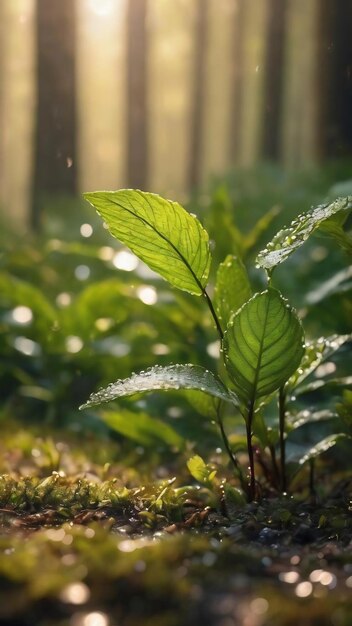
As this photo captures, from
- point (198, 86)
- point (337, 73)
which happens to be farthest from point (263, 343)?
point (198, 86)

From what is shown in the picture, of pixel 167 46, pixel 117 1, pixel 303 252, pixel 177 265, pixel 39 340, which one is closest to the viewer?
pixel 177 265

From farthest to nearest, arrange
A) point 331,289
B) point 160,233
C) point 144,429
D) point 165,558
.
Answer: point 331,289 → point 144,429 → point 160,233 → point 165,558

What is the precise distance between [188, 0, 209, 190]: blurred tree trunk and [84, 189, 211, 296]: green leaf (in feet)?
48.4

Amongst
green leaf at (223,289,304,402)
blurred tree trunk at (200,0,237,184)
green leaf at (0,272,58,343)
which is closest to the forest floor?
green leaf at (223,289,304,402)

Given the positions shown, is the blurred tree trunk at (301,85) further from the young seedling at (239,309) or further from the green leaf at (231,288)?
the young seedling at (239,309)

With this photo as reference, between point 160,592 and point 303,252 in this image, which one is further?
point 303,252

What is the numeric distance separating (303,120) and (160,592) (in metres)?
16.9

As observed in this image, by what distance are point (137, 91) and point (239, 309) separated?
11403 mm

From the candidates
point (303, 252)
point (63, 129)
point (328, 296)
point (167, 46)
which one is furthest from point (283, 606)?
point (167, 46)

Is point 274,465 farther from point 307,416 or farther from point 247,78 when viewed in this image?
point 247,78

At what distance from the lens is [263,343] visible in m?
1.79

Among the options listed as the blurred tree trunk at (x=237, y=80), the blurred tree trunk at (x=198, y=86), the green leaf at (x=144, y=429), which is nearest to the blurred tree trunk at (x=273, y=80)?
the blurred tree trunk at (x=198, y=86)

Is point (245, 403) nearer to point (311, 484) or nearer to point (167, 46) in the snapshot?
point (311, 484)

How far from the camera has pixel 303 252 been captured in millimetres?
5016
